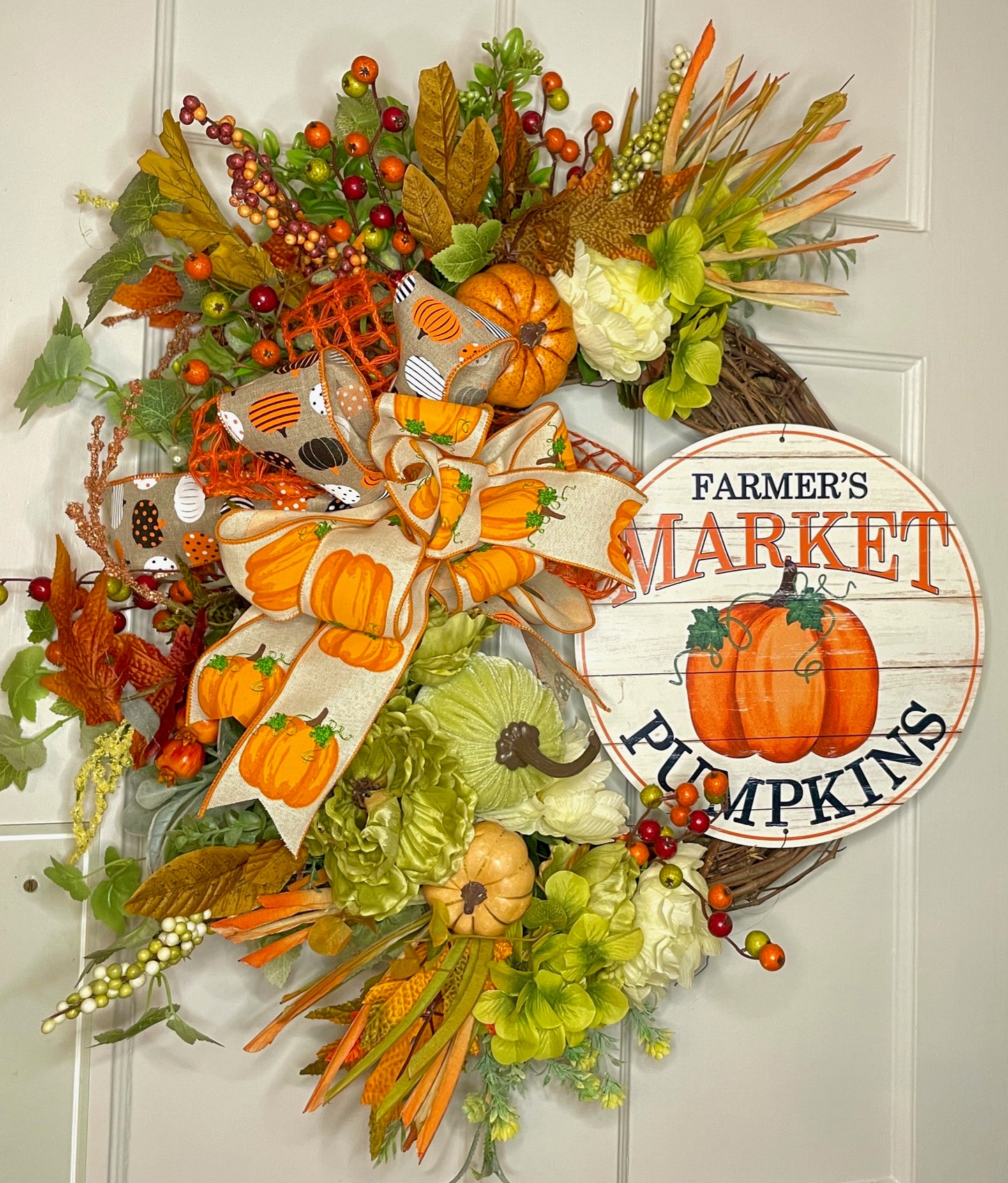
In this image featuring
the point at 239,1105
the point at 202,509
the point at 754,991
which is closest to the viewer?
the point at 202,509

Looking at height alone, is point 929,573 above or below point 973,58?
below

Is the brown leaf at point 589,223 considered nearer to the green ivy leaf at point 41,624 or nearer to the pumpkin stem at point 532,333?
the pumpkin stem at point 532,333

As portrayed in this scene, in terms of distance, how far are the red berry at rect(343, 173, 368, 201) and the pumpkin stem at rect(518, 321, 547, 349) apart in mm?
193

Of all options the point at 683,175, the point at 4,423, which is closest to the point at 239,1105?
the point at 4,423

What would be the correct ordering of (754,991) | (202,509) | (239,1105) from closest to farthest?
(202,509) < (239,1105) < (754,991)

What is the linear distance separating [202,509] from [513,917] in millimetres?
475

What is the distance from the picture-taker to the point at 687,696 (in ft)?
3.27

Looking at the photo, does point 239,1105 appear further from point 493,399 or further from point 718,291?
point 718,291

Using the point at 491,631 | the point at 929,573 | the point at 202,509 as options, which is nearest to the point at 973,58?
the point at 929,573

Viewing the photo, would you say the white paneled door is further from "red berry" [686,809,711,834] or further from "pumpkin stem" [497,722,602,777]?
"pumpkin stem" [497,722,602,777]

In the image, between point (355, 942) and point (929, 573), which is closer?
point (355, 942)

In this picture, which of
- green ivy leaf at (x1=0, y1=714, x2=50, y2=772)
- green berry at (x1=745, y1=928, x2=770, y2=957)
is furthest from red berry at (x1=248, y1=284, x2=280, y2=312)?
green berry at (x1=745, y1=928, x2=770, y2=957)

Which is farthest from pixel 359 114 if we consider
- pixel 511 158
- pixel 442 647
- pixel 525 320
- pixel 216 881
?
pixel 216 881

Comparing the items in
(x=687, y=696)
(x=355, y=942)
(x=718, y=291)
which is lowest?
(x=355, y=942)
